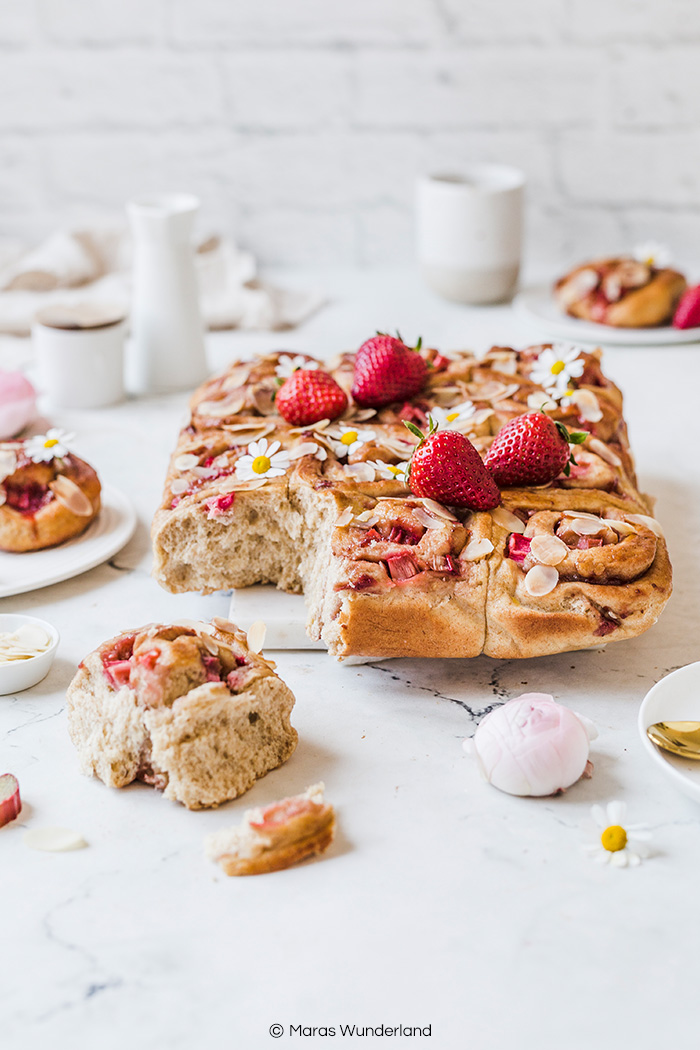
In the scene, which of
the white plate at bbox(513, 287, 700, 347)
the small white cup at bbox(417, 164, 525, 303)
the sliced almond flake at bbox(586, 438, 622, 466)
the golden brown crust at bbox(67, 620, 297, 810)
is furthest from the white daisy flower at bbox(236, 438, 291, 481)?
the small white cup at bbox(417, 164, 525, 303)

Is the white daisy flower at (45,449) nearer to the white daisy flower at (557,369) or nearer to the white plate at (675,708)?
the white daisy flower at (557,369)

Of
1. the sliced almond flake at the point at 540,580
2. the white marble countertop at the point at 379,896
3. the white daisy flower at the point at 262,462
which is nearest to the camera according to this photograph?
the white marble countertop at the point at 379,896

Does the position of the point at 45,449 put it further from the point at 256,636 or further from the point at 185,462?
the point at 256,636

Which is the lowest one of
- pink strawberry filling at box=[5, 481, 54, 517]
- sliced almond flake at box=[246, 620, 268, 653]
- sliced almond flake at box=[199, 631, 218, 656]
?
sliced almond flake at box=[246, 620, 268, 653]

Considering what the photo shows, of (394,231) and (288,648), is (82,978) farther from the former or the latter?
(394,231)

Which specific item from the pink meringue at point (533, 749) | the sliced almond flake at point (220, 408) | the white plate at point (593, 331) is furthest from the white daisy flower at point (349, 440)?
the white plate at point (593, 331)

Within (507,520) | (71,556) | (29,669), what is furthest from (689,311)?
(29,669)

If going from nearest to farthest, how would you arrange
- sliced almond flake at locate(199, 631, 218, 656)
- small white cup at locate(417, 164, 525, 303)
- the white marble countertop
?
the white marble countertop < sliced almond flake at locate(199, 631, 218, 656) < small white cup at locate(417, 164, 525, 303)

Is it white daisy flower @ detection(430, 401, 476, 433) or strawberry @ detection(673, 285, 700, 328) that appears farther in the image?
strawberry @ detection(673, 285, 700, 328)

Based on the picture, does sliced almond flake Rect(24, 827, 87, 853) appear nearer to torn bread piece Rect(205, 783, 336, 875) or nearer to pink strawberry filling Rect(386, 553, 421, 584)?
torn bread piece Rect(205, 783, 336, 875)
